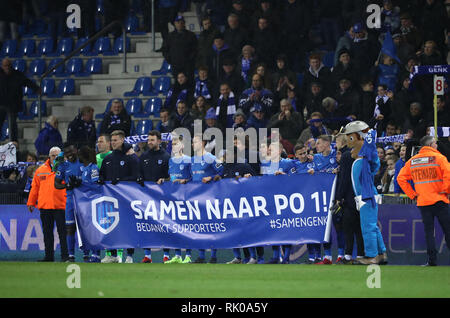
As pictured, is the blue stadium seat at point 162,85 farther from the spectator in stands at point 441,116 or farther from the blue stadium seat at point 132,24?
the spectator in stands at point 441,116

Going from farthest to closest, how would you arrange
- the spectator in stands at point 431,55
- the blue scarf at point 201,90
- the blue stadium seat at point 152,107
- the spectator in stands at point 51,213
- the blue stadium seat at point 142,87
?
the blue stadium seat at point 142,87
the blue stadium seat at point 152,107
the blue scarf at point 201,90
the spectator in stands at point 431,55
the spectator in stands at point 51,213

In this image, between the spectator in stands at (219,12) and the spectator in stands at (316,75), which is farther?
the spectator in stands at (219,12)

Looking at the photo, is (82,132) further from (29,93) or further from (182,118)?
(29,93)

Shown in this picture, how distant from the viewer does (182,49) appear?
21828 millimetres

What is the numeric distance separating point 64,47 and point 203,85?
6.67 meters

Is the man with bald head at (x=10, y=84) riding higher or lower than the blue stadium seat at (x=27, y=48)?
lower

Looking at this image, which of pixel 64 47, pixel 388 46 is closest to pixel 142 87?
pixel 64 47

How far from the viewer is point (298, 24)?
21.0 m

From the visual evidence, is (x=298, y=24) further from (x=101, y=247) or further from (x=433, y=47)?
(x=101, y=247)

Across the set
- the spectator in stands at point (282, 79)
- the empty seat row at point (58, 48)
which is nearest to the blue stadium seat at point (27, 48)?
the empty seat row at point (58, 48)

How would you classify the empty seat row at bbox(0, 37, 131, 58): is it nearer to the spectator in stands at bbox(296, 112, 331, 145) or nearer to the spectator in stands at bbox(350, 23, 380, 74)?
the spectator in stands at bbox(350, 23, 380, 74)

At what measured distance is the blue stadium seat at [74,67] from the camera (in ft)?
82.5

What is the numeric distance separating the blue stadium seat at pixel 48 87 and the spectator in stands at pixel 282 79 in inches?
309

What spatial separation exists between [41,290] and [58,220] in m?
5.73
